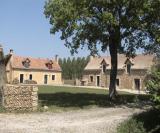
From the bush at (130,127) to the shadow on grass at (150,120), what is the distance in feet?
1.00

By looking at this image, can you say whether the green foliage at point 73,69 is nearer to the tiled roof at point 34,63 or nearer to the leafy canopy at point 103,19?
the tiled roof at point 34,63

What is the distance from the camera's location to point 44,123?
18.9 metres

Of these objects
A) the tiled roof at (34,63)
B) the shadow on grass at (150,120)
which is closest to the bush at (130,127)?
the shadow on grass at (150,120)

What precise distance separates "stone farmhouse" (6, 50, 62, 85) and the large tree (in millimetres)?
49885

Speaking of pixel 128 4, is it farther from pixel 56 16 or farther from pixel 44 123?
pixel 44 123

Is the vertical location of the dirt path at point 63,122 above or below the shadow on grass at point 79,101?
below

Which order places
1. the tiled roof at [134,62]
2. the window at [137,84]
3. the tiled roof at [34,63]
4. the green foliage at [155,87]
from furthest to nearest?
the tiled roof at [34,63] → the window at [137,84] → the tiled roof at [134,62] → the green foliage at [155,87]

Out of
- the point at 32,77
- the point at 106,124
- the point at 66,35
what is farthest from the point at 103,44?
the point at 32,77

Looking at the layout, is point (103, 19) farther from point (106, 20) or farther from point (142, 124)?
point (142, 124)

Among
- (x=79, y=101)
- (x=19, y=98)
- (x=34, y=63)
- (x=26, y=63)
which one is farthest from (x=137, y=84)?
(x=19, y=98)

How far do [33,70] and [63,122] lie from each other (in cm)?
6841

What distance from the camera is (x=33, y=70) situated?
3433 inches

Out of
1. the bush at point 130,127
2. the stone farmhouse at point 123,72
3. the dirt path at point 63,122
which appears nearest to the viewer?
the dirt path at point 63,122

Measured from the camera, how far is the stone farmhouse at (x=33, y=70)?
8294cm
